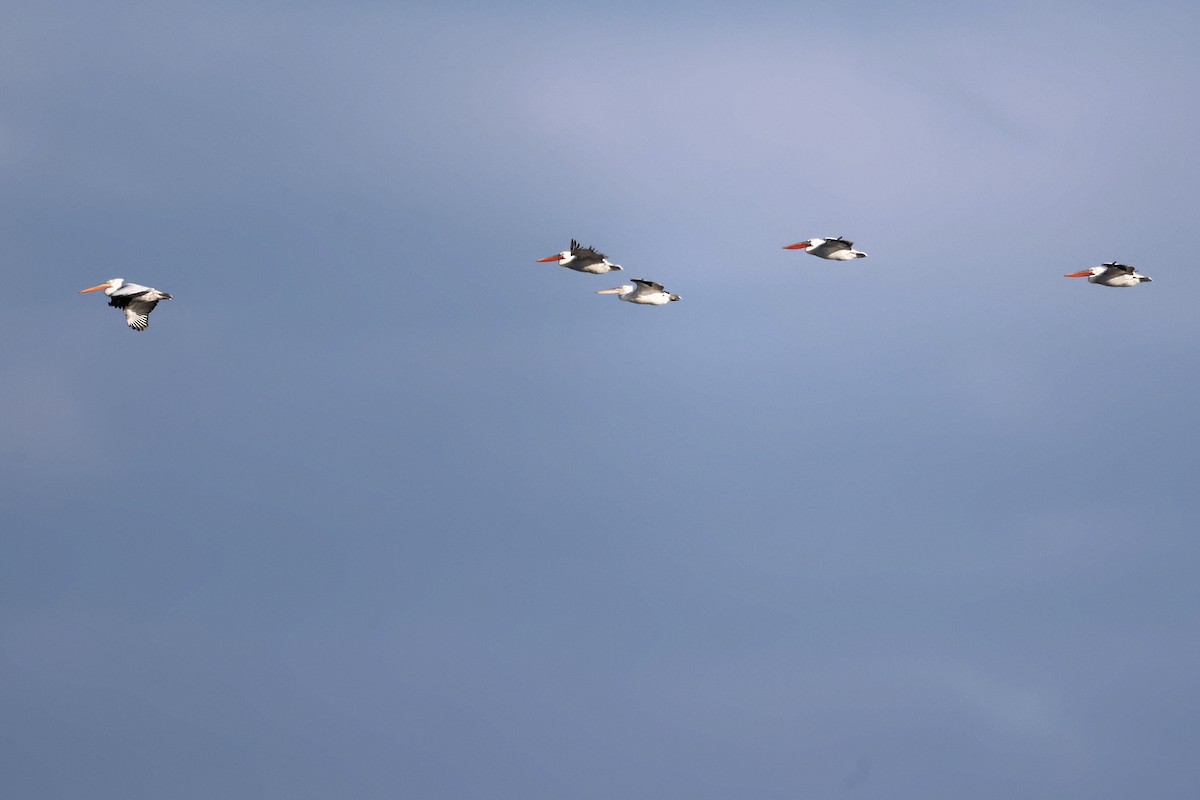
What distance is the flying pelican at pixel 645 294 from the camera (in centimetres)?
16000

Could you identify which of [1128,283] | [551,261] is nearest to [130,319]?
[551,261]

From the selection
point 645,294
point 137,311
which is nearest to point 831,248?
point 645,294

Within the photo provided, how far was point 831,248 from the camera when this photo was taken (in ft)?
517

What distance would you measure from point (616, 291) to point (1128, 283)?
30544 millimetres

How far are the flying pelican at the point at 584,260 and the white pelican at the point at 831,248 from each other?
10765 millimetres

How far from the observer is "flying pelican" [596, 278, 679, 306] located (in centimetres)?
16000

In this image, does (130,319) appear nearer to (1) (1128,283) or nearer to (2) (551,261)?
(2) (551,261)

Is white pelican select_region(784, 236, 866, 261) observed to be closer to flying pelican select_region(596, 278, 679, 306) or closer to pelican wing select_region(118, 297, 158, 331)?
flying pelican select_region(596, 278, 679, 306)

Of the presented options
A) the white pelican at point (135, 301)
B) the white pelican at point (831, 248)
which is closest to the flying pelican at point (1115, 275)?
the white pelican at point (831, 248)

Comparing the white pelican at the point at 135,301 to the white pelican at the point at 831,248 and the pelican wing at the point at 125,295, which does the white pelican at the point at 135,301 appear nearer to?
the pelican wing at the point at 125,295

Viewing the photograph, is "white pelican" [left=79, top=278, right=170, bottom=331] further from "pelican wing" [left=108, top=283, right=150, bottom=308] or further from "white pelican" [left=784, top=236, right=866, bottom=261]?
"white pelican" [left=784, top=236, right=866, bottom=261]

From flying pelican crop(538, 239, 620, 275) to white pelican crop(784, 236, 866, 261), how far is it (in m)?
10.8

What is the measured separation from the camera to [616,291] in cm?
16050

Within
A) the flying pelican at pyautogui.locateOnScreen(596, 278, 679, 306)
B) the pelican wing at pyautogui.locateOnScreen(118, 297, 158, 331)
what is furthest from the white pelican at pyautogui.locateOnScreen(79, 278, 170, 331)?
the flying pelican at pyautogui.locateOnScreen(596, 278, 679, 306)
